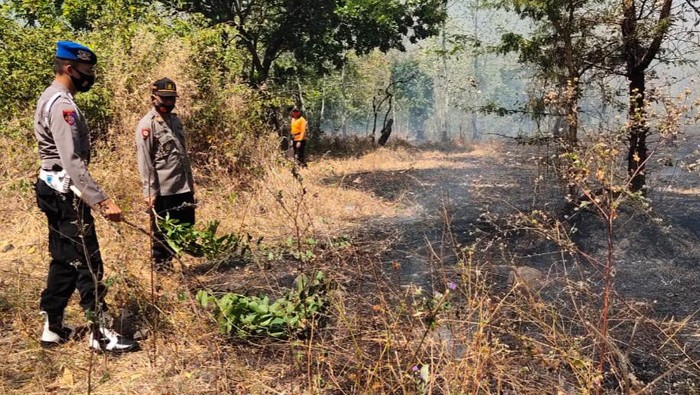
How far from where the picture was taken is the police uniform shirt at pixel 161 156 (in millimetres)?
4168

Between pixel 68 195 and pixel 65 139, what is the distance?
12.8 inches

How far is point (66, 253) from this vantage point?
2863 mm

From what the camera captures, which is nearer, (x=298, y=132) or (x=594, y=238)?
(x=594, y=238)

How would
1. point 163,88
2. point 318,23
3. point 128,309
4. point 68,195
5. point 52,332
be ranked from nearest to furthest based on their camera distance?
point 68,195 < point 52,332 < point 128,309 < point 163,88 < point 318,23

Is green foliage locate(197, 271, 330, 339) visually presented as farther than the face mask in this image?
No

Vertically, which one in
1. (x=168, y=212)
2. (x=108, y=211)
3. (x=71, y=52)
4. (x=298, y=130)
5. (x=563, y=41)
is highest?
(x=563, y=41)

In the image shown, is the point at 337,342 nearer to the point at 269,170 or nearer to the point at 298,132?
the point at 269,170

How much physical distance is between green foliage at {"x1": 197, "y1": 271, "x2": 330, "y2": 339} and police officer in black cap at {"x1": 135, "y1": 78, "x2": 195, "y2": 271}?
1327 millimetres

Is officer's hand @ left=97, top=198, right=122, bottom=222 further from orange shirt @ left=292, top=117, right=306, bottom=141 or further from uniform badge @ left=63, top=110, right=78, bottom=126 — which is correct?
orange shirt @ left=292, top=117, right=306, bottom=141

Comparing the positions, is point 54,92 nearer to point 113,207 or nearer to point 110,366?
point 113,207

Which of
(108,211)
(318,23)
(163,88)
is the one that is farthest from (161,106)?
(318,23)

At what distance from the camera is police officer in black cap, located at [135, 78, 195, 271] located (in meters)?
4.15

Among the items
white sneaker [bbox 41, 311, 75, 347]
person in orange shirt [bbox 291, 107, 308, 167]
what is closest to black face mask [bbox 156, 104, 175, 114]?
white sneaker [bbox 41, 311, 75, 347]

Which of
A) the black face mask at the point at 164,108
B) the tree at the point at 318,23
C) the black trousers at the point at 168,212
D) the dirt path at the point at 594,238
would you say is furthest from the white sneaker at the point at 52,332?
the tree at the point at 318,23
